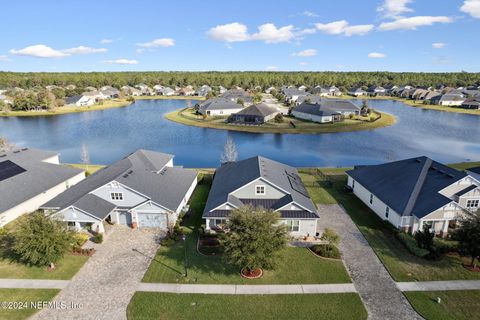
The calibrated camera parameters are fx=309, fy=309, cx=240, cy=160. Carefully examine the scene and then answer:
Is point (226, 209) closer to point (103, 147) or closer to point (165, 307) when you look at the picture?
point (165, 307)

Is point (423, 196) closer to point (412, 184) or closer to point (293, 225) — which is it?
point (412, 184)

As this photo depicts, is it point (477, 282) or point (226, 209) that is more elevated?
point (226, 209)

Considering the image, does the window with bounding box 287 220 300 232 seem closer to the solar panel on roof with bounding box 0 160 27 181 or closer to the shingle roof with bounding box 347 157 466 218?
the shingle roof with bounding box 347 157 466 218

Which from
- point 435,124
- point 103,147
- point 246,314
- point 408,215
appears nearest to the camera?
point 246,314

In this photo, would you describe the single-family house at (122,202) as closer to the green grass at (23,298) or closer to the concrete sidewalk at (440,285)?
the green grass at (23,298)

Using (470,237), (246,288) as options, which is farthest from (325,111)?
(246,288)

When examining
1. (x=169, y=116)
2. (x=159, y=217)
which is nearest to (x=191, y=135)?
(x=169, y=116)
